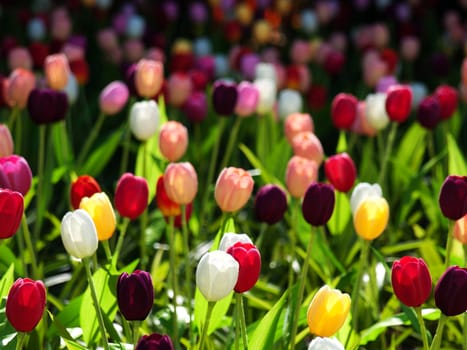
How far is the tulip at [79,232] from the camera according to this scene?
1444mm

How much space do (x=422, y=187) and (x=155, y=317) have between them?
91 cm

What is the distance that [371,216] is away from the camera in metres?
1.64

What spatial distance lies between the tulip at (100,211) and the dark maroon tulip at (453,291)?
0.54 m

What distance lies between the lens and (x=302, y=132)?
7.36 feet

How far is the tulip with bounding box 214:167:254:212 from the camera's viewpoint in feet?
5.47

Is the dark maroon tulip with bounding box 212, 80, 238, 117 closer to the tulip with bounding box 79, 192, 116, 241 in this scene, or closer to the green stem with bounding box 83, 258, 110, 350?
the tulip with bounding box 79, 192, 116, 241

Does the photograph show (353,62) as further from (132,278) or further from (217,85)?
(132,278)

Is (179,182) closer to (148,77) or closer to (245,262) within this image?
(245,262)

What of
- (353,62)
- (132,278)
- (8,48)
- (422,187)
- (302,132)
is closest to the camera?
(132,278)

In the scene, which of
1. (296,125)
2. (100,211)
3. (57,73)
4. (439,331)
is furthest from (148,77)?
(439,331)

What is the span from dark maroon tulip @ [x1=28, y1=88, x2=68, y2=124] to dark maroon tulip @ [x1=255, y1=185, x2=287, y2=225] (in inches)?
22.3

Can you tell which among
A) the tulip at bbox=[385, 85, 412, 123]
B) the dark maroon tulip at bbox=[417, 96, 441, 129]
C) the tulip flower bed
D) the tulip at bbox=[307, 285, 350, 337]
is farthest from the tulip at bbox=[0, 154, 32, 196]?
the dark maroon tulip at bbox=[417, 96, 441, 129]

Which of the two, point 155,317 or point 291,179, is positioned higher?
point 291,179

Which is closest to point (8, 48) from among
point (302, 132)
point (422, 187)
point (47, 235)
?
point (47, 235)
